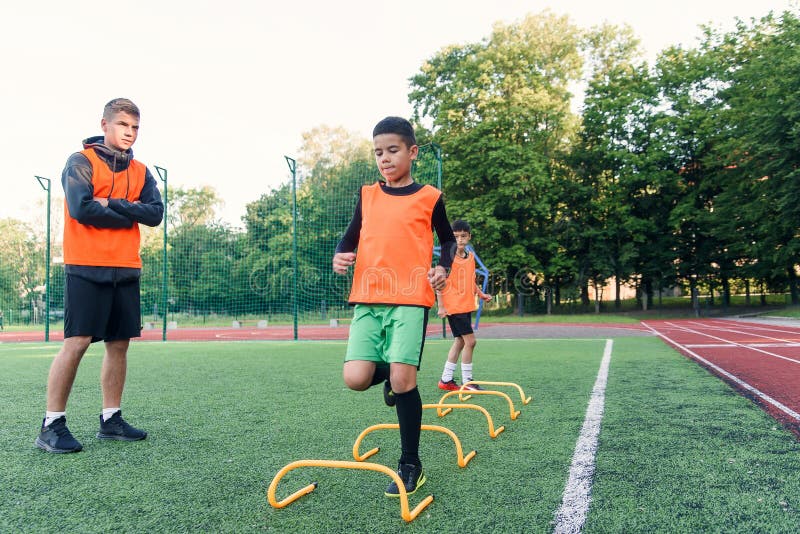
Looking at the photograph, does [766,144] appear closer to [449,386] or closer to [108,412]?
[449,386]

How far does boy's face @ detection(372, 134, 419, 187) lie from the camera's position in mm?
2990

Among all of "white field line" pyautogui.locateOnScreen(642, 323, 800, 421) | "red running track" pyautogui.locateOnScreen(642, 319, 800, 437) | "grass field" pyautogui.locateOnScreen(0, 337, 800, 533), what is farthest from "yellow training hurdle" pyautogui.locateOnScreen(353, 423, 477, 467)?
"white field line" pyautogui.locateOnScreen(642, 323, 800, 421)

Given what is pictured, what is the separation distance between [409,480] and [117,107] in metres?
3.07

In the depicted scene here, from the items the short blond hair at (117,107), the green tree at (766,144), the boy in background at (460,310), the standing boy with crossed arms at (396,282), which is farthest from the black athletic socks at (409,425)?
the green tree at (766,144)

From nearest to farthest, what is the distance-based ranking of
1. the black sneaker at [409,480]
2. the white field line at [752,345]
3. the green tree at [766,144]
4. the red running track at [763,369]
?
the black sneaker at [409,480] → the red running track at [763,369] → the white field line at [752,345] → the green tree at [766,144]

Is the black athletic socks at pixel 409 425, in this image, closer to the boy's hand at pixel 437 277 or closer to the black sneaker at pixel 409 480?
the black sneaker at pixel 409 480

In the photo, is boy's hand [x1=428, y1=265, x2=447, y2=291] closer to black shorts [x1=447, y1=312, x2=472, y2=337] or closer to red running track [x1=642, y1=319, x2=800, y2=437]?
red running track [x1=642, y1=319, x2=800, y2=437]

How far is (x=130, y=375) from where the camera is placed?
739 cm

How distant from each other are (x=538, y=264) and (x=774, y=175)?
460 inches

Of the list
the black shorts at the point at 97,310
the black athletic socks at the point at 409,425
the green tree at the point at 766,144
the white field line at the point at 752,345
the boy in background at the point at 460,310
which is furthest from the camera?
the green tree at the point at 766,144

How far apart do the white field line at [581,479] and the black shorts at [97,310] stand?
9.60 ft

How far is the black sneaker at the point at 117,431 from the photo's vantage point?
381 cm

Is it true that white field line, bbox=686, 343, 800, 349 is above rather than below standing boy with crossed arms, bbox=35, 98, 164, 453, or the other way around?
below

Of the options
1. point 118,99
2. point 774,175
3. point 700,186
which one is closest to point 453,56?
point 700,186
